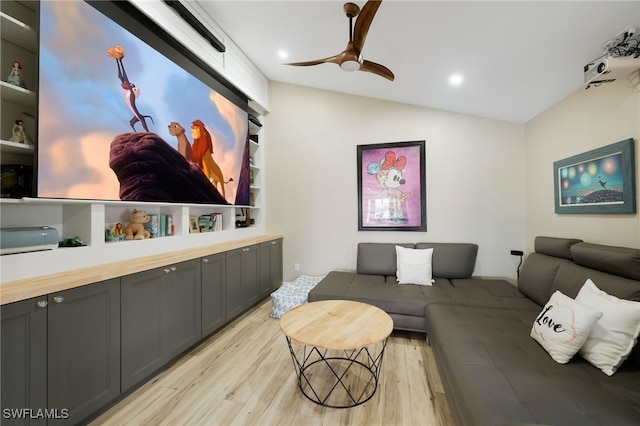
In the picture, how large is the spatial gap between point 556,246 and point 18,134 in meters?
4.12

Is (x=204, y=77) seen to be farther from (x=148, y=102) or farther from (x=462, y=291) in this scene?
(x=462, y=291)

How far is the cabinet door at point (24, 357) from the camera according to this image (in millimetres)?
1154

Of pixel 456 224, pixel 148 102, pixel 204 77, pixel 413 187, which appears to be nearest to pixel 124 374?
pixel 148 102

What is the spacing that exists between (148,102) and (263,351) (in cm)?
246

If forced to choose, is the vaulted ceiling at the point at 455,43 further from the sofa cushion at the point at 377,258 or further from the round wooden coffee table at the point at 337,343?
the round wooden coffee table at the point at 337,343

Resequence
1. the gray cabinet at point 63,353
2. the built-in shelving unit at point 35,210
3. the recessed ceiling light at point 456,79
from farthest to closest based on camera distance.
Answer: the recessed ceiling light at point 456,79 → the built-in shelving unit at point 35,210 → the gray cabinet at point 63,353

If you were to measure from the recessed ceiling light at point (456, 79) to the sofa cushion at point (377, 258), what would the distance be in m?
1.96

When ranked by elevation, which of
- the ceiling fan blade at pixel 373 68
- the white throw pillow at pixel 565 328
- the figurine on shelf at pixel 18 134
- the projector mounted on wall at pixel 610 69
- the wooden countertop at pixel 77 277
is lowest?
the white throw pillow at pixel 565 328

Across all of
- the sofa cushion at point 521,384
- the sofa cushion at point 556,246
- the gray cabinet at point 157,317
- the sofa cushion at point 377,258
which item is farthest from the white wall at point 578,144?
the gray cabinet at point 157,317

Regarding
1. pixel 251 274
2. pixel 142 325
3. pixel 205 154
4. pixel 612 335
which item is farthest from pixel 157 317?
pixel 612 335

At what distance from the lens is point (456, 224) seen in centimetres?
339

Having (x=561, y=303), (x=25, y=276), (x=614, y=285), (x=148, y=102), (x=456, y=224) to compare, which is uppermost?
(x=148, y=102)

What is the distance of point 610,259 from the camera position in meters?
1.67

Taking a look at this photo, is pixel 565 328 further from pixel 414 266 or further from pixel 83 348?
pixel 83 348
